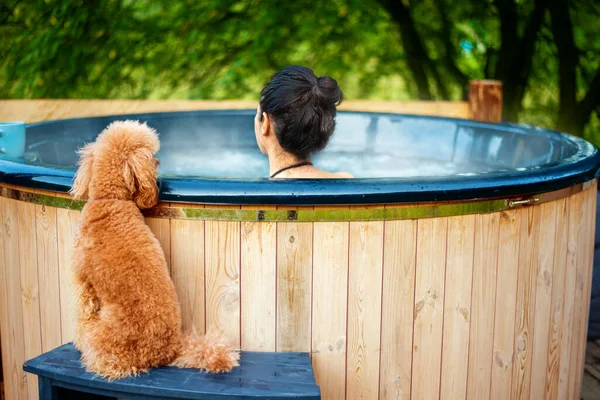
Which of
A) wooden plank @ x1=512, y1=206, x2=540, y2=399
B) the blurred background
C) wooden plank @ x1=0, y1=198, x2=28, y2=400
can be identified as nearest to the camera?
wooden plank @ x1=512, y1=206, x2=540, y2=399

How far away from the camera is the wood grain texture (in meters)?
1.89

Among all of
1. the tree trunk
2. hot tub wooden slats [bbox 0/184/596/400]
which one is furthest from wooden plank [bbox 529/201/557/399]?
the tree trunk

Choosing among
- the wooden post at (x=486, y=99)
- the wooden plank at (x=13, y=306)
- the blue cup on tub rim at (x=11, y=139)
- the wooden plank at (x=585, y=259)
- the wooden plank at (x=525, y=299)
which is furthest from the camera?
the wooden post at (x=486, y=99)

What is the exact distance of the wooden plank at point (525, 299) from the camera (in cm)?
201

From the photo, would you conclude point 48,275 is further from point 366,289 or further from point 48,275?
point 366,289

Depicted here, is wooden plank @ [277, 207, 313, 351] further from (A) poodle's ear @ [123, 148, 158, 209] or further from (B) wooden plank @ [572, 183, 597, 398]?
(B) wooden plank @ [572, 183, 597, 398]

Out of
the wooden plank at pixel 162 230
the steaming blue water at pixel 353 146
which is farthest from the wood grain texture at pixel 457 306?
the steaming blue water at pixel 353 146

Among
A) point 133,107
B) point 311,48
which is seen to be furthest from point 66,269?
point 311,48

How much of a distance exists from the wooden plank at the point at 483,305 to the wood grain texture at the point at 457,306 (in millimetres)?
16

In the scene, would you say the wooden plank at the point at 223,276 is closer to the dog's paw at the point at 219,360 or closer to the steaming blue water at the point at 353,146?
the dog's paw at the point at 219,360

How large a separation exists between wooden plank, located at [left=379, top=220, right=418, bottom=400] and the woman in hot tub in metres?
0.39

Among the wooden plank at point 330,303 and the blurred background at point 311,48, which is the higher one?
the blurred background at point 311,48

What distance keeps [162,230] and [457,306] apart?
2.48 feet

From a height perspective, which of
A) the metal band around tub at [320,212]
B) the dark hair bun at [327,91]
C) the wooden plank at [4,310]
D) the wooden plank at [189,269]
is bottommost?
the wooden plank at [4,310]
